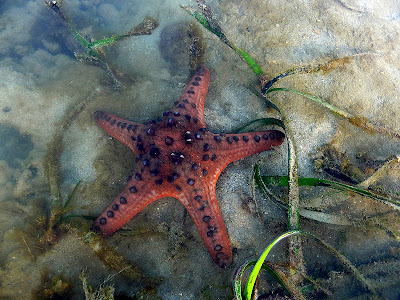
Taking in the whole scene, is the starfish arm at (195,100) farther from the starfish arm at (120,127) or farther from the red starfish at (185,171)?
the starfish arm at (120,127)

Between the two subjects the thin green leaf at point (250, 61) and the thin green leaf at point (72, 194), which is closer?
the thin green leaf at point (72, 194)

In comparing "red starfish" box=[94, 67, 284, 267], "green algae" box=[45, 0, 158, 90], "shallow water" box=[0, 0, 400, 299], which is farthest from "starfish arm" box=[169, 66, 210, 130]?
"green algae" box=[45, 0, 158, 90]

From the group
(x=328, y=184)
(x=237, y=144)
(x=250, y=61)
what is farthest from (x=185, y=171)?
(x=250, y=61)

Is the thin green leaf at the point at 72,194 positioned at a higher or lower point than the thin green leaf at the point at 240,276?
lower

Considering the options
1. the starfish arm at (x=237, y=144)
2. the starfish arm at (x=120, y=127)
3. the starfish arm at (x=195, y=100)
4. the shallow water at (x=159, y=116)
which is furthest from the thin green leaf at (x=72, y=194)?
the starfish arm at (x=237, y=144)

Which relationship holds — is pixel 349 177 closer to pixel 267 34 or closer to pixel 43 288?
pixel 267 34

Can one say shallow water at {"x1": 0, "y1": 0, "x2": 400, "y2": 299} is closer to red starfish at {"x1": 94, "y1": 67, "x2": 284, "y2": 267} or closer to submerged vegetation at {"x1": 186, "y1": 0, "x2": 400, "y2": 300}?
submerged vegetation at {"x1": 186, "y1": 0, "x2": 400, "y2": 300}
